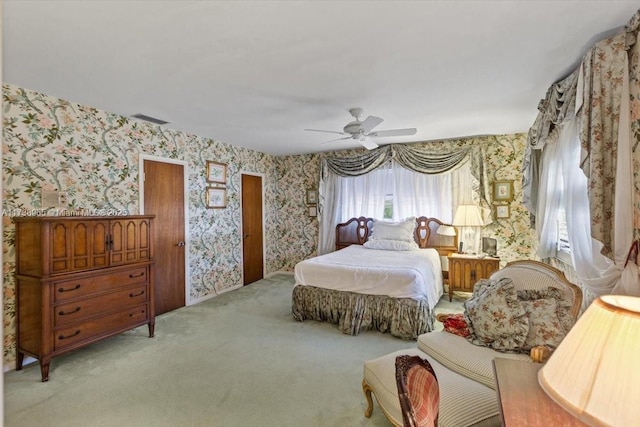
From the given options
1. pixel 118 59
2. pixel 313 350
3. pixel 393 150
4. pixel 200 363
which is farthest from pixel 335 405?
pixel 393 150

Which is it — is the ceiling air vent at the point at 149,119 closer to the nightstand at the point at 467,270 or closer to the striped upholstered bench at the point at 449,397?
the striped upholstered bench at the point at 449,397

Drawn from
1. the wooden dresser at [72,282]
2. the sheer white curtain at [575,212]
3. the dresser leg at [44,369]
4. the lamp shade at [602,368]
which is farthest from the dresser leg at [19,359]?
the sheer white curtain at [575,212]

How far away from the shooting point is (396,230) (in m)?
5.12

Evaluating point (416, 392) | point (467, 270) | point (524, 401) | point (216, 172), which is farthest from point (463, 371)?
point (216, 172)

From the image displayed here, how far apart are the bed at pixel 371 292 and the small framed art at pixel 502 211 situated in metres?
1.31

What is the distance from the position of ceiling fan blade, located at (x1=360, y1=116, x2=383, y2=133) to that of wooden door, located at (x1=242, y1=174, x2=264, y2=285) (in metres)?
2.86

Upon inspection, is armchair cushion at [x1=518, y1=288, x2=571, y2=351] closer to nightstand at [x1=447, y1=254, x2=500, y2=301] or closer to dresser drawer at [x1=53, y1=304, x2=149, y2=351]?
nightstand at [x1=447, y1=254, x2=500, y2=301]

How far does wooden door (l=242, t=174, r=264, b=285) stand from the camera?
18.9 ft

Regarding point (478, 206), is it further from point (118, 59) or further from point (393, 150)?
point (118, 59)

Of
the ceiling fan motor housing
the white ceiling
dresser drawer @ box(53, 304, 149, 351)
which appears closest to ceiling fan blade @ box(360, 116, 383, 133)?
the ceiling fan motor housing

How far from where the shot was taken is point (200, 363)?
295 cm

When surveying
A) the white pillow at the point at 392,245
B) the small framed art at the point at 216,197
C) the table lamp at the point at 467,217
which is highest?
the small framed art at the point at 216,197

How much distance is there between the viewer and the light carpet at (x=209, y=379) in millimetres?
2264

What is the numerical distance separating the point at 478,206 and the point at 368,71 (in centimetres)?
307
